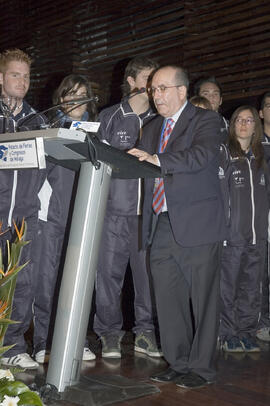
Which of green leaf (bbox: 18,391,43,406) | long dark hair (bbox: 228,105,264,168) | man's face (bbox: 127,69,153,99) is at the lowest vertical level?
green leaf (bbox: 18,391,43,406)

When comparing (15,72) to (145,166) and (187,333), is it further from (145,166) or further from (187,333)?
(187,333)

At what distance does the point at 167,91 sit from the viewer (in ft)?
9.30

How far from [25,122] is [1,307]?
82.3 inches

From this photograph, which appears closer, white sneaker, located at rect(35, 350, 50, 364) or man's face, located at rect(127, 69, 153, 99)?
white sneaker, located at rect(35, 350, 50, 364)

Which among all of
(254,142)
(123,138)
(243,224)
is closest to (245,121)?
(254,142)

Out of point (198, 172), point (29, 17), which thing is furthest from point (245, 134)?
point (29, 17)

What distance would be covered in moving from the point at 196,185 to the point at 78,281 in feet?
2.70

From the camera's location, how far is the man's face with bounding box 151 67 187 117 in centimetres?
282

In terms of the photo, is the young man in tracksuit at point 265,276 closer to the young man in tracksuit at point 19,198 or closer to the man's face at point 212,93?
the man's face at point 212,93

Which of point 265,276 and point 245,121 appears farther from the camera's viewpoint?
point 265,276

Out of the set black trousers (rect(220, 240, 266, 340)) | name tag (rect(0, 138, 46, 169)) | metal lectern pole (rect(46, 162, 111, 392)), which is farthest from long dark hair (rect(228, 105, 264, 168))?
name tag (rect(0, 138, 46, 169))

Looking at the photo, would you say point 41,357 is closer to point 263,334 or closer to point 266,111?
point 263,334

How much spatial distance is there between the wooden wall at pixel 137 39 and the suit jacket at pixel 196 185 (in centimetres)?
219

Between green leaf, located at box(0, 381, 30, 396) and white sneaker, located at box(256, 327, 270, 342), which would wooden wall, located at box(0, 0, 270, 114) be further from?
green leaf, located at box(0, 381, 30, 396)
